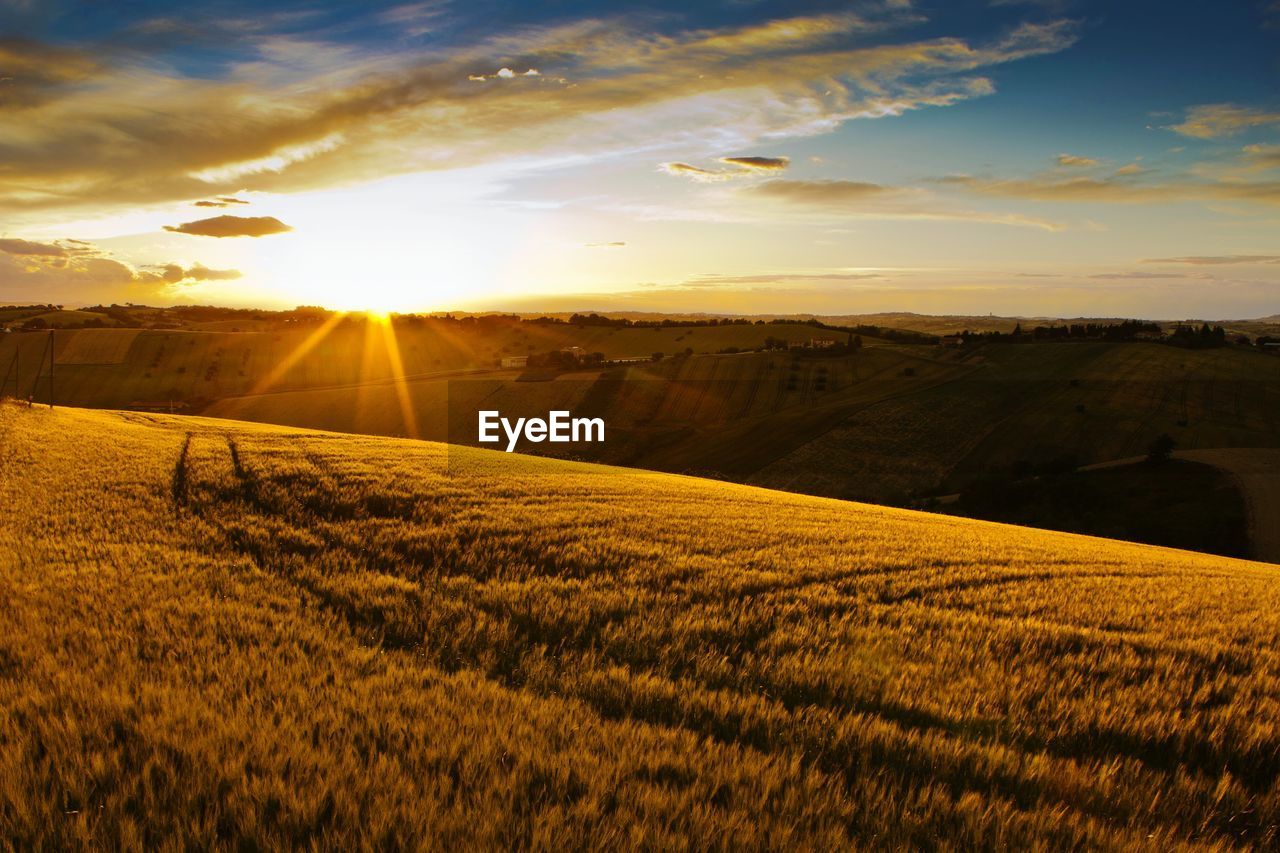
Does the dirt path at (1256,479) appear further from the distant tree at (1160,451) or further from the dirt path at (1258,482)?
the distant tree at (1160,451)

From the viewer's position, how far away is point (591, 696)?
5.08 meters

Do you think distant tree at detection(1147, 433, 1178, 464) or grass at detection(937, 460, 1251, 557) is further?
distant tree at detection(1147, 433, 1178, 464)

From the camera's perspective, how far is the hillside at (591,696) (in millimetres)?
3350

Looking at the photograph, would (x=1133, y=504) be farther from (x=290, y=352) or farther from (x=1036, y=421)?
(x=290, y=352)

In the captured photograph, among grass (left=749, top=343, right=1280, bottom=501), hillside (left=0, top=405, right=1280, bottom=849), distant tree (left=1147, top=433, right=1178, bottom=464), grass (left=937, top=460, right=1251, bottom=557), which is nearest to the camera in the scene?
hillside (left=0, top=405, right=1280, bottom=849)

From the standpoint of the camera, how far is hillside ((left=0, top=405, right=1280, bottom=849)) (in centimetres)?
335

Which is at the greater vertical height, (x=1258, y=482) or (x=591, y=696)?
(x=591, y=696)

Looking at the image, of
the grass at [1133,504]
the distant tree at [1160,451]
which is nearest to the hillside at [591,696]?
the grass at [1133,504]

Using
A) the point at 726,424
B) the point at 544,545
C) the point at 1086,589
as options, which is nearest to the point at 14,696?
the point at 544,545

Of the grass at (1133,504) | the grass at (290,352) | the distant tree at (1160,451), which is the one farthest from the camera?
the grass at (290,352)

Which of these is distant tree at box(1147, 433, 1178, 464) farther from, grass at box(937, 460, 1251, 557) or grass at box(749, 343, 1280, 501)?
grass at box(749, 343, 1280, 501)

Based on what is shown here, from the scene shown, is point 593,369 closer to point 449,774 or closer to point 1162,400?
point 1162,400

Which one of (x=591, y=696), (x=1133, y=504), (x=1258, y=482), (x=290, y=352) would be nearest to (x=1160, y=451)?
(x=1258, y=482)

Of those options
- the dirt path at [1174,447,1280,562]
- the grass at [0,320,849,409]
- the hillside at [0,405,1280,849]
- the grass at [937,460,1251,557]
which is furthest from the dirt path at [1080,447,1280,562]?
the grass at [0,320,849,409]
